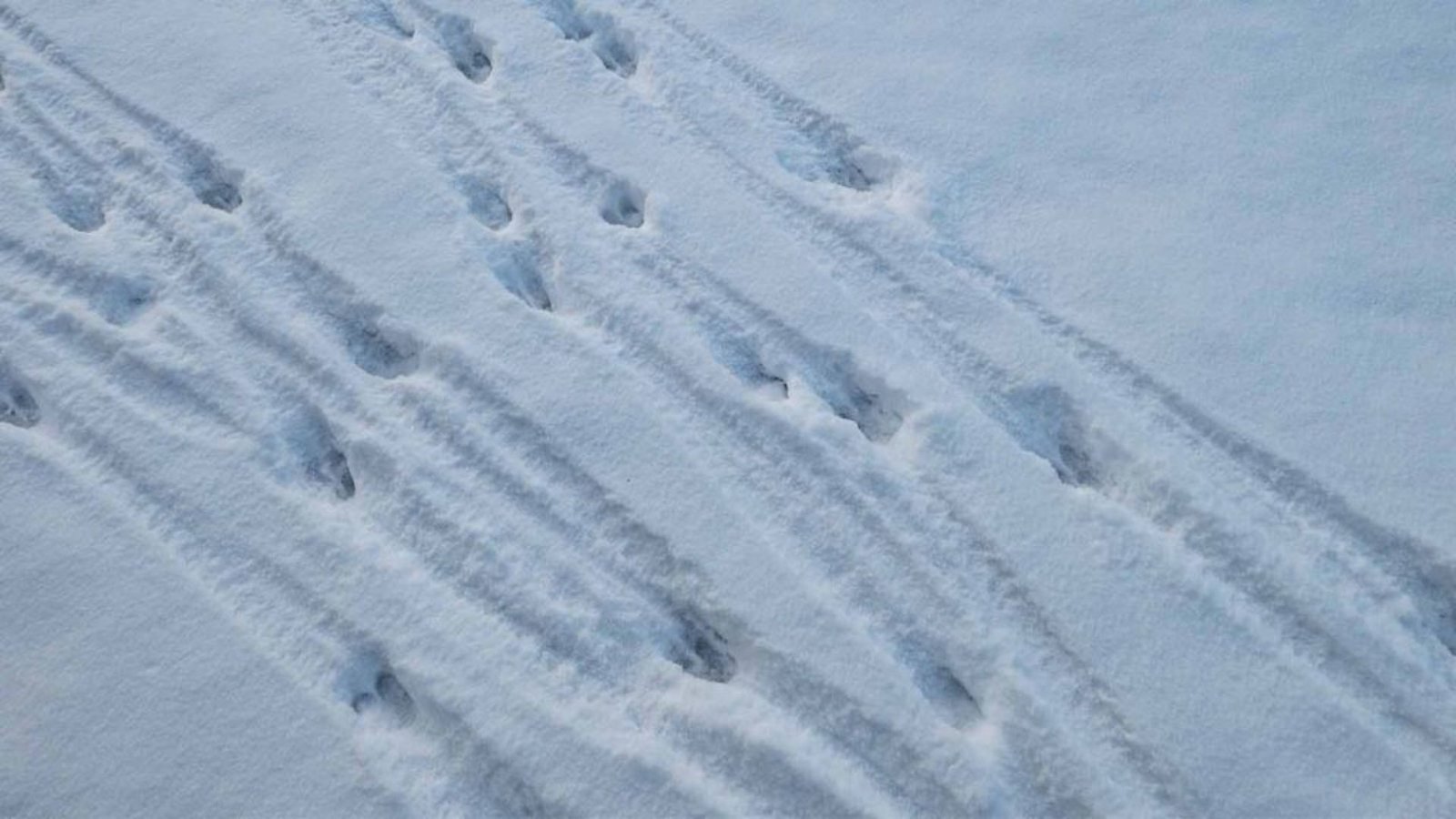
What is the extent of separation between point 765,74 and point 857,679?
4.47 feet

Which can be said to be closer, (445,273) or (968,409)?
(968,409)

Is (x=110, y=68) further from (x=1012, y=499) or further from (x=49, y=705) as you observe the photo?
(x=1012, y=499)

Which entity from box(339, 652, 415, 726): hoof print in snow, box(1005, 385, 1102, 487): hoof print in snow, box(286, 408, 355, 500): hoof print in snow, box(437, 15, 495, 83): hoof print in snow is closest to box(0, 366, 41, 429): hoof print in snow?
box(286, 408, 355, 500): hoof print in snow

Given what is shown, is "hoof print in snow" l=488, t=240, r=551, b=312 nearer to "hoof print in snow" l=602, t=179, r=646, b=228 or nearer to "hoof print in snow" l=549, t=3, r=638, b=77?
"hoof print in snow" l=602, t=179, r=646, b=228

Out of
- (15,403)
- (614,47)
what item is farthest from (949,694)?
(15,403)

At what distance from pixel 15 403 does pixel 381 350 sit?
0.65 m

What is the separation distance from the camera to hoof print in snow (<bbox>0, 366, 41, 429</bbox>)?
2.03 m

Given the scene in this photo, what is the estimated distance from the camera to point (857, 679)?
1720 mm

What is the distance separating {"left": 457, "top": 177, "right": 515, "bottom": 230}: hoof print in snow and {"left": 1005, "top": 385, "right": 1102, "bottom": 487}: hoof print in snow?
3.47 feet

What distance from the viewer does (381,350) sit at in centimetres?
212

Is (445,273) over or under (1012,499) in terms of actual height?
under

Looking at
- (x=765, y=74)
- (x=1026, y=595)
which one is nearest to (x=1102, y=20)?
(x=765, y=74)

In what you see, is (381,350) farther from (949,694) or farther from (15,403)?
(949,694)

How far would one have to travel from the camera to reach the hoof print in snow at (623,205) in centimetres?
229
